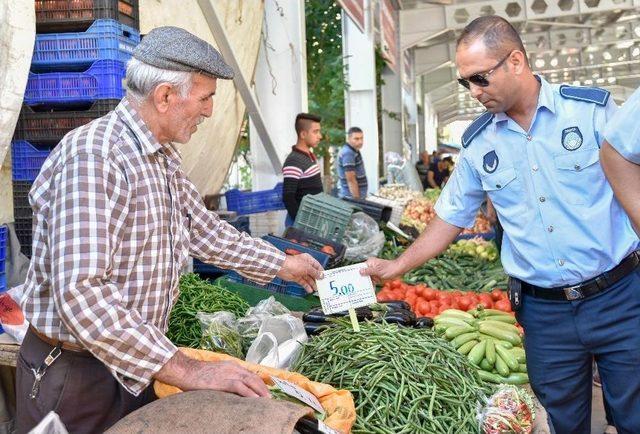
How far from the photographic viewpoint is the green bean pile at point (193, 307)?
367 cm

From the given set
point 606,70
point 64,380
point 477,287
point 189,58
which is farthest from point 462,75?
point 606,70

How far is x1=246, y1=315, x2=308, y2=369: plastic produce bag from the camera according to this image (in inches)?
116

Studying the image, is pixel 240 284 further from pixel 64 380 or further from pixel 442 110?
pixel 442 110

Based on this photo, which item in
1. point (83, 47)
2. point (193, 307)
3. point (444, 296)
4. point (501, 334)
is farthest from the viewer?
point (444, 296)

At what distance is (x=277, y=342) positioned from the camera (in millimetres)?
3135

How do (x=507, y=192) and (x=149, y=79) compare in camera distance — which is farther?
(x=507, y=192)

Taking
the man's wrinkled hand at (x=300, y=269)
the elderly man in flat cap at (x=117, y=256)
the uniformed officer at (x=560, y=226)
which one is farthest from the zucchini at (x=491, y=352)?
the elderly man in flat cap at (x=117, y=256)

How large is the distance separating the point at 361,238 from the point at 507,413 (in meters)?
4.55

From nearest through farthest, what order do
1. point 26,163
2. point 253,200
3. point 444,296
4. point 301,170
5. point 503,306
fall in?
point 26,163 → point 503,306 → point 444,296 → point 301,170 → point 253,200

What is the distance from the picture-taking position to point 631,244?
2.84m

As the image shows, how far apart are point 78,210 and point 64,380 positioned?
2.07 ft

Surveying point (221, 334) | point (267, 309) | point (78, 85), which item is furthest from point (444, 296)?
point (78, 85)

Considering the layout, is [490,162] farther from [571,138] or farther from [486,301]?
[486,301]

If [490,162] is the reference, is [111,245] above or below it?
below
